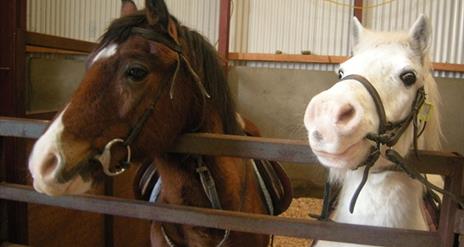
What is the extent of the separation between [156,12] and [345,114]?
2.43 ft

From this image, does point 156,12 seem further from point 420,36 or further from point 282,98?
point 282,98

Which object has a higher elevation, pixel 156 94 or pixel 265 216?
pixel 156 94

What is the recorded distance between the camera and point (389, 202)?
1498 mm

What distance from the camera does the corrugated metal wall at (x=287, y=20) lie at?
548 centimetres

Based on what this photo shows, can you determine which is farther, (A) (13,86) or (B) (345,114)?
(A) (13,86)

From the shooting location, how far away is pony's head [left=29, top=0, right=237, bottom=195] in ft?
3.87

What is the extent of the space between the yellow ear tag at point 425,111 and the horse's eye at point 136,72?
0.94 m

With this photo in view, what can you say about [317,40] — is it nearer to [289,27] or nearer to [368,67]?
[289,27]

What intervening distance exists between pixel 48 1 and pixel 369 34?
602cm

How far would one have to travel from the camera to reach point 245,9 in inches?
235

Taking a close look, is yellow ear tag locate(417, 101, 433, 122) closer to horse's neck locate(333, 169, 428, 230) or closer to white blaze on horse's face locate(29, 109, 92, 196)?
horse's neck locate(333, 169, 428, 230)

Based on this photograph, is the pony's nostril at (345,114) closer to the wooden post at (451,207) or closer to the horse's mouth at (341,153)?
the horse's mouth at (341,153)

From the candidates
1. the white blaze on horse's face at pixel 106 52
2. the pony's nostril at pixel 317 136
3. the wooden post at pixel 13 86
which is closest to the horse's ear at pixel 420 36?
the pony's nostril at pixel 317 136

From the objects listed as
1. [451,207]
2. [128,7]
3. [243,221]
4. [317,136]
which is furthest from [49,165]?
[451,207]
